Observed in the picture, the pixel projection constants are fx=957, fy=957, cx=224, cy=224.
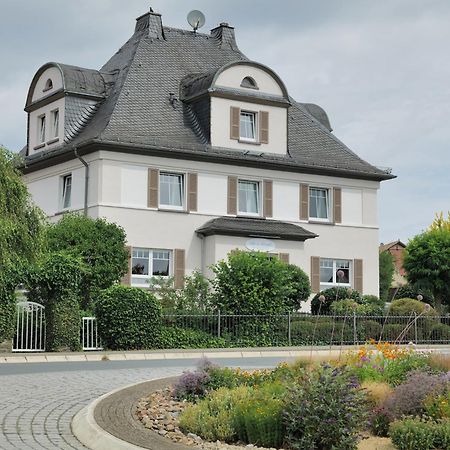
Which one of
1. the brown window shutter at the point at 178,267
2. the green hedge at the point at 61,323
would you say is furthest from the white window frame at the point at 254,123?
the green hedge at the point at 61,323

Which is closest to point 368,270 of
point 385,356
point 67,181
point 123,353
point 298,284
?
point 298,284

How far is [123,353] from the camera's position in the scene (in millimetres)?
25562

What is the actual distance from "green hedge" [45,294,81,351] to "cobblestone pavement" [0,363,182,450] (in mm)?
5768

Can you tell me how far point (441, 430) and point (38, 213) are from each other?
1817 centimetres

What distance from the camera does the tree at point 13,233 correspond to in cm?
2422

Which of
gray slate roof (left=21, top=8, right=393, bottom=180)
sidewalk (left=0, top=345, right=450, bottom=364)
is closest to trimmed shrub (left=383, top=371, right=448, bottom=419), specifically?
sidewalk (left=0, top=345, right=450, bottom=364)

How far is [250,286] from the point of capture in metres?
30.7

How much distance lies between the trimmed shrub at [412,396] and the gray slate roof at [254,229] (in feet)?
94.3

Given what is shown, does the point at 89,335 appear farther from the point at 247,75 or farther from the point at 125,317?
the point at 247,75

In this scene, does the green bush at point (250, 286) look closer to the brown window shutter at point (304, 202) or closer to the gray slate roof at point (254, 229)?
the gray slate roof at point (254, 229)

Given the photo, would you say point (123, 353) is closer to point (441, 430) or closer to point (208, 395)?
point (208, 395)

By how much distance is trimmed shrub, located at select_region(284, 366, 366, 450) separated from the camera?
900 cm

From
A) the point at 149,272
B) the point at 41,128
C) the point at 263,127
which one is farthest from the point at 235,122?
the point at 41,128

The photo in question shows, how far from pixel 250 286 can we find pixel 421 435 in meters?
22.1
